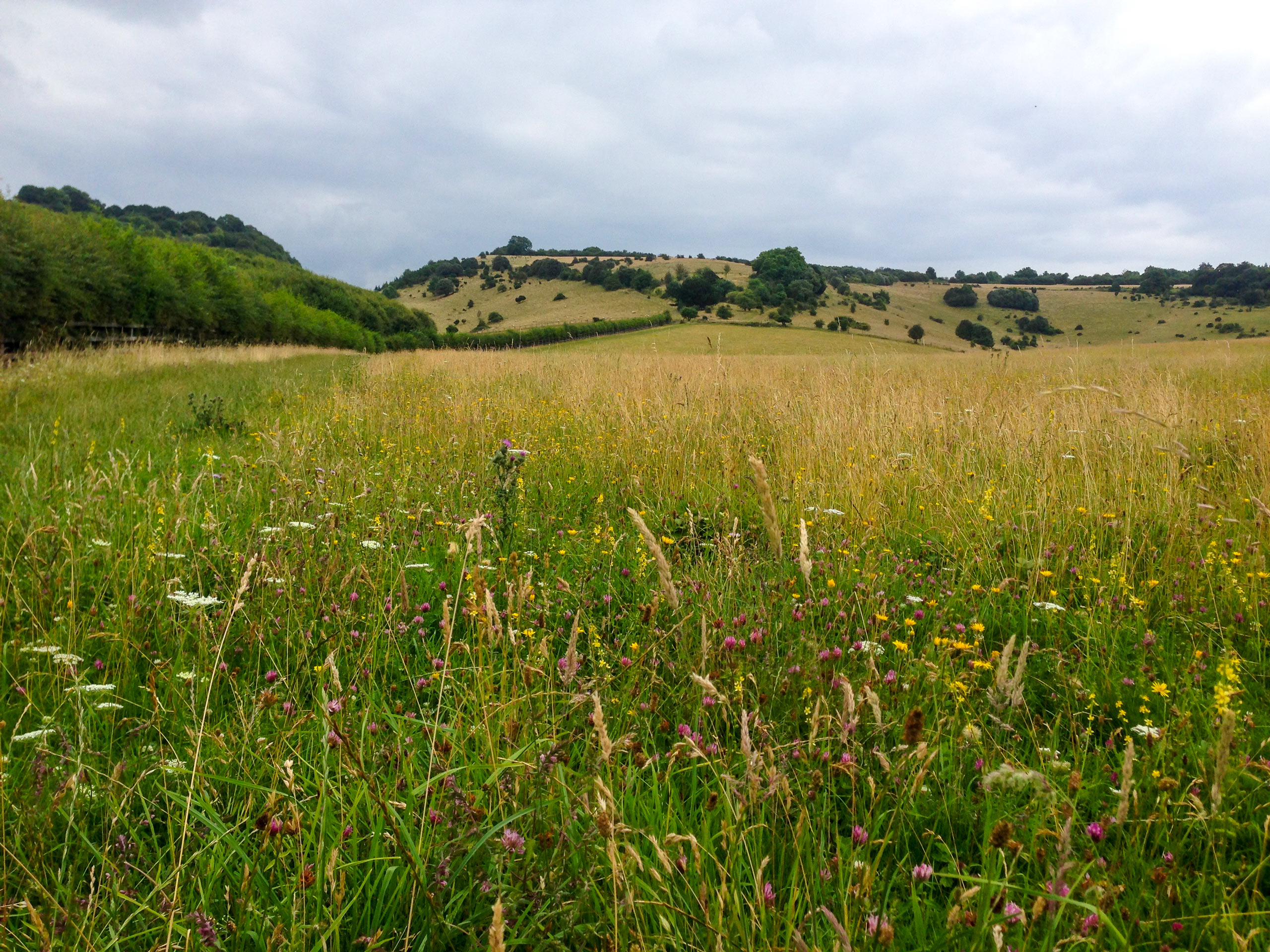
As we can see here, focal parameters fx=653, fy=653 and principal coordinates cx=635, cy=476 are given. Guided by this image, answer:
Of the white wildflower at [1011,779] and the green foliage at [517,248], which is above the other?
the green foliage at [517,248]

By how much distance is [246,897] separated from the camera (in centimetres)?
114

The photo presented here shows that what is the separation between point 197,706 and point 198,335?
148 feet

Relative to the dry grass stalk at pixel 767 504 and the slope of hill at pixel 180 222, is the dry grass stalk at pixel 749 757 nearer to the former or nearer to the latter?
the dry grass stalk at pixel 767 504

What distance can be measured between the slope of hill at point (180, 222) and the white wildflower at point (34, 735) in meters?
100

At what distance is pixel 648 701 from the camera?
229 cm

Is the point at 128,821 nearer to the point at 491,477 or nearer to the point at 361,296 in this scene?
the point at 491,477

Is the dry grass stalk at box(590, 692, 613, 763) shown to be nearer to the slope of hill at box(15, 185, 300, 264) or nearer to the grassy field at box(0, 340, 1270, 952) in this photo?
the grassy field at box(0, 340, 1270, 952)

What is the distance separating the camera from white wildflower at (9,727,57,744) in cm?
168

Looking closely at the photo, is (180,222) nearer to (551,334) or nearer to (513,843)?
(551,334)

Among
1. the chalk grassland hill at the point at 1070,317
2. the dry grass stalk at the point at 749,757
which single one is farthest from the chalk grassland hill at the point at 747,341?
the dry grass stalk at the point at 749,757

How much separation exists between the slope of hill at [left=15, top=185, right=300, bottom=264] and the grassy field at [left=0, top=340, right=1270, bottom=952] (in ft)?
325

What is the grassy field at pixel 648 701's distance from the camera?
1350mm

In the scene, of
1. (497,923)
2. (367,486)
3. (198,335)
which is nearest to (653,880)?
(497,923)

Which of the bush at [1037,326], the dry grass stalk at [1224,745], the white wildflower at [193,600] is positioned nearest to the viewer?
the dry grass stalk at [1224,745]
